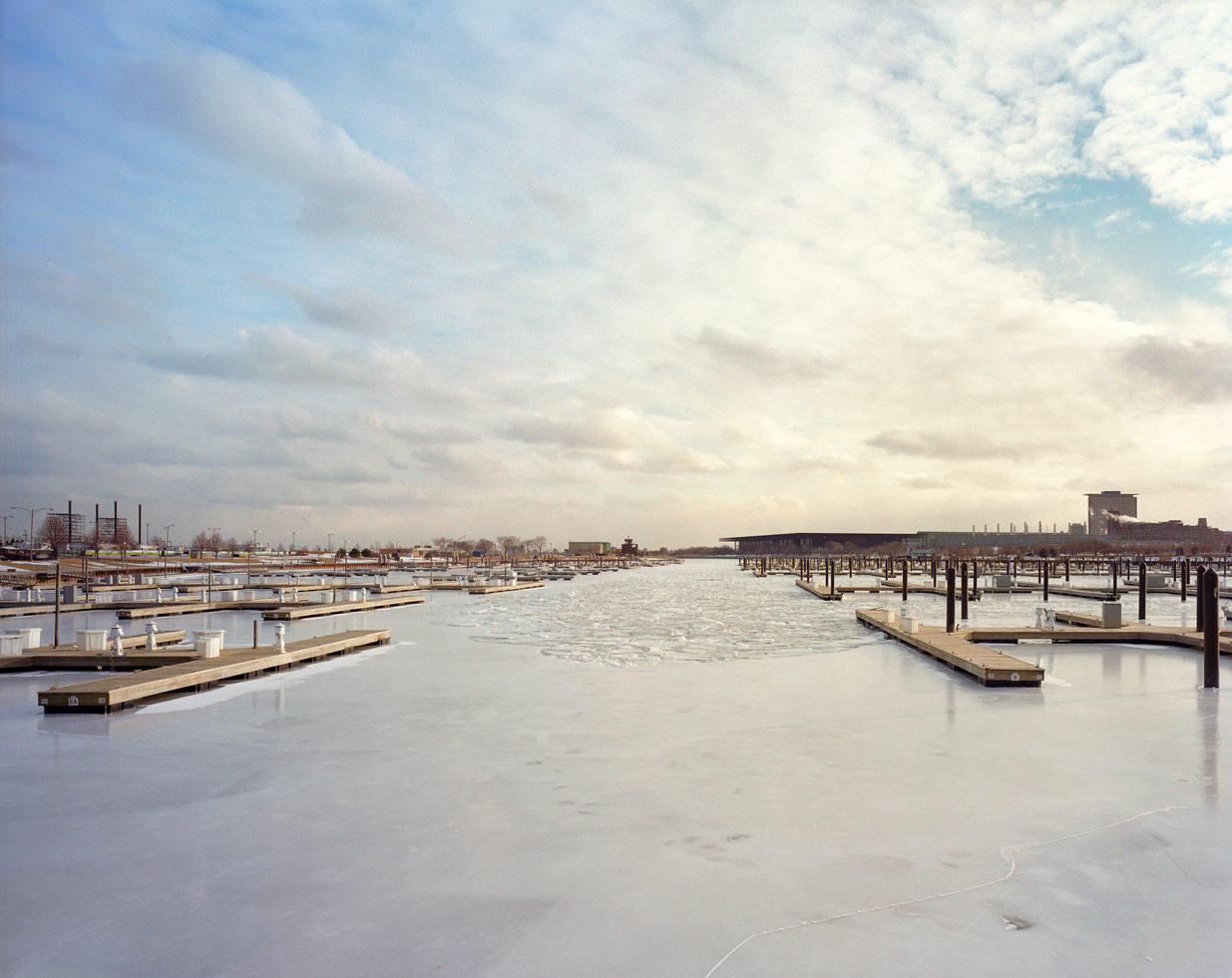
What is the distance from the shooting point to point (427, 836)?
26.0ft

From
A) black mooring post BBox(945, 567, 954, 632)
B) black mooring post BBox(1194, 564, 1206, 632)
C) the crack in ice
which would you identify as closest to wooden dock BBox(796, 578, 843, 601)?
black mooring post BBox(945, 567, 954, 632)

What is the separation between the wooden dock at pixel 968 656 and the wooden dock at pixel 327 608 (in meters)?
24.7

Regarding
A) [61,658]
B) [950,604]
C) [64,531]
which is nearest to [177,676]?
[61,658]

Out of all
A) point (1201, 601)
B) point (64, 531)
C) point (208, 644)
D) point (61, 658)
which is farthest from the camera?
point (64, 531)

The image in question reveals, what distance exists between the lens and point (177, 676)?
16.3 m

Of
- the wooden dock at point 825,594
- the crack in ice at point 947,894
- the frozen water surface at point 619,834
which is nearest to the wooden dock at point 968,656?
the frozen water surface at point 619,834

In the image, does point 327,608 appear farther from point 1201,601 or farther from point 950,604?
point 1201,601

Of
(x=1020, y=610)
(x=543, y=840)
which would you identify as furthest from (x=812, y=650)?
(x=1020, y=610)

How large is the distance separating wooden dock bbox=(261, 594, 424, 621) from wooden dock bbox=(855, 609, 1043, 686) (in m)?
24.7

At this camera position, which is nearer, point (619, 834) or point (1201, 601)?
point (619, 834)

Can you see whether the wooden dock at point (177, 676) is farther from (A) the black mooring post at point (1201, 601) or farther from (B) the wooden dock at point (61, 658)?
(A) the black mooring post at point (1201, 601)

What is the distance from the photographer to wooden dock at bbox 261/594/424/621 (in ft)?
111

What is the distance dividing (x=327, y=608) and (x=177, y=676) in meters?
21.5

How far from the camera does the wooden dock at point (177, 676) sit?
14.3 m
